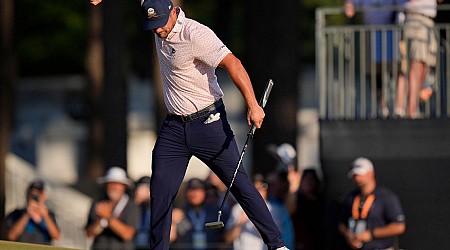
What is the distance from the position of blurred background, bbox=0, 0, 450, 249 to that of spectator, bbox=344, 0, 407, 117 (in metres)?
0.31

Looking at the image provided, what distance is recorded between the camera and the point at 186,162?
10.4 meters

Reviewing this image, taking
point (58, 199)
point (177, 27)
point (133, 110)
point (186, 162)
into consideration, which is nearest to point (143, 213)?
point (186, 162)

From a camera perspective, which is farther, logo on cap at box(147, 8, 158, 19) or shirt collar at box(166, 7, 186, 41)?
shirt collar at box(166, 7, 186, 41)

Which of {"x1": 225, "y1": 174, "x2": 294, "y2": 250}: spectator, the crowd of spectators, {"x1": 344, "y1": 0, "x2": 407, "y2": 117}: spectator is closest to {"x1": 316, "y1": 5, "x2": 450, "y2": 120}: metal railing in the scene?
{"x1": 344, "y1": 0, "x2": 407, "y2": 117}: spectator

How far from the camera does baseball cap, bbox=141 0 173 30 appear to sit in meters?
9.77

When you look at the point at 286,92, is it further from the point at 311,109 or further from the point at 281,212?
the point at 311,109

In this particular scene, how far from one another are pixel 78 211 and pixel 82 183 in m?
1.49

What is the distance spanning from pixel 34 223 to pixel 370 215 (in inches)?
152

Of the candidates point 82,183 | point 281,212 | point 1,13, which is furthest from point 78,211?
point 281,212

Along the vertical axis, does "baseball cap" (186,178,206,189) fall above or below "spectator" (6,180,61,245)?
above

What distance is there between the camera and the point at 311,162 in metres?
33.1

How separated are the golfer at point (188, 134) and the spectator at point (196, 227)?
16.0 ft

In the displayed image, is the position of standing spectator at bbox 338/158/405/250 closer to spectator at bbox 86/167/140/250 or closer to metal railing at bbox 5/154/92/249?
spectator at bbox 86/167/140/250

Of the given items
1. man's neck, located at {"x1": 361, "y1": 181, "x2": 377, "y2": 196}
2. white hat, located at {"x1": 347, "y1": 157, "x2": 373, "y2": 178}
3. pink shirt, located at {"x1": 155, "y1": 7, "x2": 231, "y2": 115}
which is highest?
pink shirt, located at {"x1": 155, "y1": 7, "x2": 231, "y2": 115}
